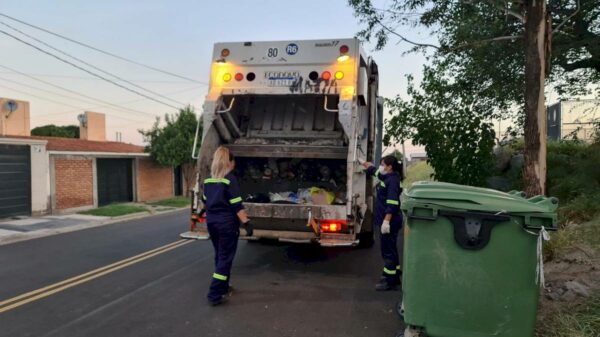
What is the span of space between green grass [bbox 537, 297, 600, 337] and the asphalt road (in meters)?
1.22

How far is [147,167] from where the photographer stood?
21031 millimetres

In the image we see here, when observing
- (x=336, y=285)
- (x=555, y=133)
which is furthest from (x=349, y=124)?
(x=555, y=133)

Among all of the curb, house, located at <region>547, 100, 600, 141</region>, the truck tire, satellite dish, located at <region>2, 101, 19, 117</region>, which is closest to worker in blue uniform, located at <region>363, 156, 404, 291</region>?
the truck tire

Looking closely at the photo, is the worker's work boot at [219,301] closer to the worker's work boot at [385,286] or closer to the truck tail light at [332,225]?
the truck tail light at [332,225]

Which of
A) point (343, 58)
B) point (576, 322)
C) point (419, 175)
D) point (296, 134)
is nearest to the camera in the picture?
point (576, 322)

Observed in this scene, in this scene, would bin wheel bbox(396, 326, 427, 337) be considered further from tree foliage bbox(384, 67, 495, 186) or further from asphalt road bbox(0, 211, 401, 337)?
tree foliage bbox(384, 67, 495, 186)

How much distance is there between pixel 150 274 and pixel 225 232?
188cm

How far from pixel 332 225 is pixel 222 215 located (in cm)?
138

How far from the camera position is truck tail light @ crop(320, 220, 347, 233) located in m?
5.57

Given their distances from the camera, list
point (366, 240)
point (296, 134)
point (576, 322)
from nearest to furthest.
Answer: point (576, 322) < point (296, 134) < point (366, 240)

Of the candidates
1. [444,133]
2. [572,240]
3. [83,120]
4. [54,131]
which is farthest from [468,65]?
[54,131]

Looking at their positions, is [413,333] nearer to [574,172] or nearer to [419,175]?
[574,172]

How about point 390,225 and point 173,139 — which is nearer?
point 390,225

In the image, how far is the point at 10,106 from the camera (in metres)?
19.2
